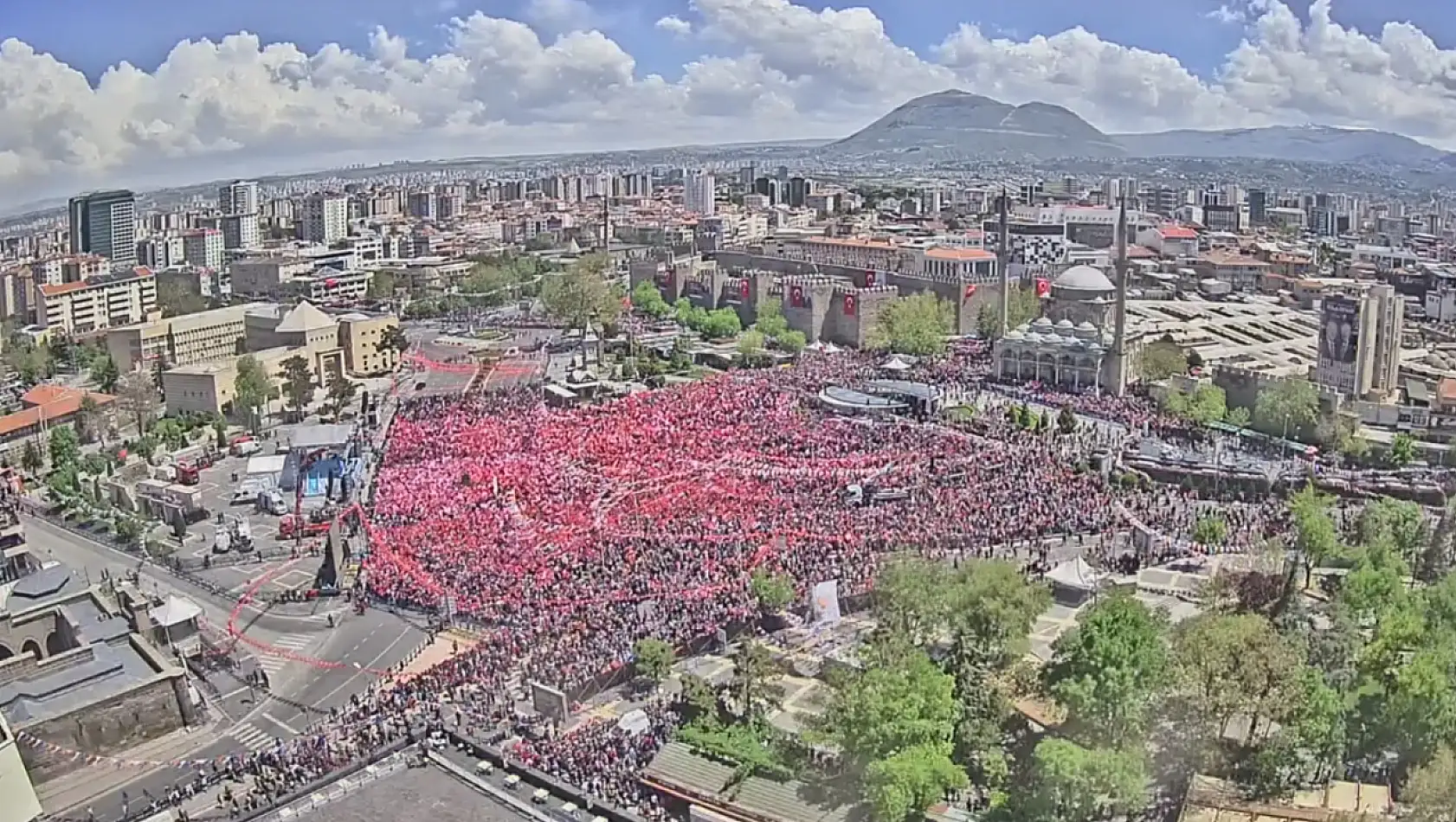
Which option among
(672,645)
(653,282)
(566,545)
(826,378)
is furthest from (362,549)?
(653,282)

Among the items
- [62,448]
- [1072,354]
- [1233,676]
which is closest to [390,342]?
[62,448]

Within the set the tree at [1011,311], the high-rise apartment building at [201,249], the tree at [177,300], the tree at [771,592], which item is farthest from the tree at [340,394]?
the high-rise apartment building at [201,249]

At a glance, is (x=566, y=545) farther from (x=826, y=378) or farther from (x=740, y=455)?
(x=826, y=378)

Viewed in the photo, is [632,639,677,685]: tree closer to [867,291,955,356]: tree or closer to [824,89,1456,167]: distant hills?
[867,291,955,356]: tree

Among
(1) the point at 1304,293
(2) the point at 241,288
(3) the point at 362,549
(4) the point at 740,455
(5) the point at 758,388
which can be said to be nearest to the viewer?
(3) the point at 362,549

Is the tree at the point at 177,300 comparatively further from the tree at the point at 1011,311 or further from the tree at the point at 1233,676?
the tree at the point at 1233,676
